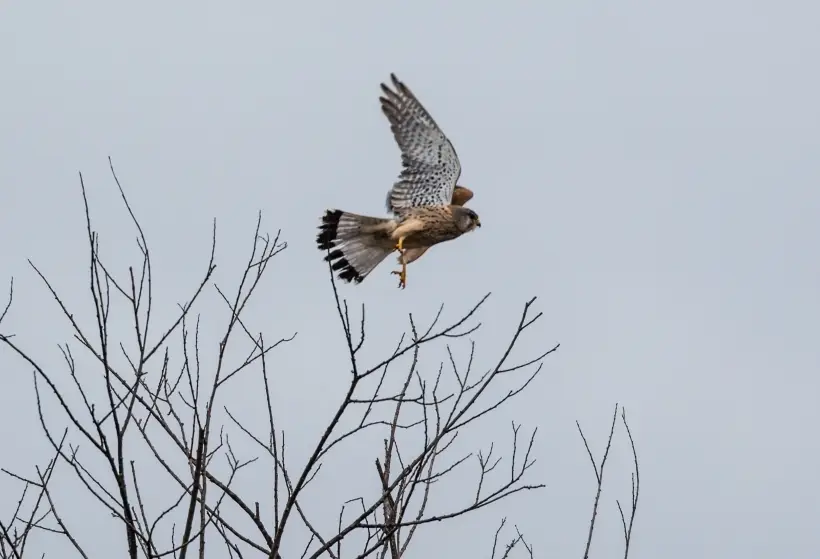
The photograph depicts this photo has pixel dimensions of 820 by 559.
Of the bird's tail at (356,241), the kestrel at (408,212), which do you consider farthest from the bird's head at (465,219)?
the bird's tail at (356,241)

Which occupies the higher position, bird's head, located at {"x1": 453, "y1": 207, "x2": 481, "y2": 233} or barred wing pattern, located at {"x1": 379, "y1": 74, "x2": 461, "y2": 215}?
barred wing pattern, located at {"x1": 379, "y1": 74, "x2": 461, "y2": 215}

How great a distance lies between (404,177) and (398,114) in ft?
1.75

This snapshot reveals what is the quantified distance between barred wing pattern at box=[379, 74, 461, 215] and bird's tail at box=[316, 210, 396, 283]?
29 centimetres

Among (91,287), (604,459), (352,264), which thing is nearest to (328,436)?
(91,287)

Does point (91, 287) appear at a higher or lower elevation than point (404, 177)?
lower

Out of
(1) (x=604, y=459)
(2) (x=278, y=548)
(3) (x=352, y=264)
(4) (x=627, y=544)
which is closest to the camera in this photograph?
Result: (2) (x=278, y=548)

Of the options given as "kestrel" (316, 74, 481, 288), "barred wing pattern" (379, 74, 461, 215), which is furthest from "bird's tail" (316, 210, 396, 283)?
"barred wing pattern" (379, 74, 461, 215)

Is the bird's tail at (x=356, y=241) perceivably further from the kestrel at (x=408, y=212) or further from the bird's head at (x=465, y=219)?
the bird's head at (x=465, y=219)

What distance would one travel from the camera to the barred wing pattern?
9000 millimetres

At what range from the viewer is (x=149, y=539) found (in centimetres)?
362

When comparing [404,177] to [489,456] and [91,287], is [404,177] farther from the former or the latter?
[91,287]

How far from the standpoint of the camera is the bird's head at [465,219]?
9234 millimetres

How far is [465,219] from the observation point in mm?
9266

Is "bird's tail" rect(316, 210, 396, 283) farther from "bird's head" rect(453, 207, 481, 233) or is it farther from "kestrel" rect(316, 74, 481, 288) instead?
"bird's head" rect(453, 207, 481, 233)
